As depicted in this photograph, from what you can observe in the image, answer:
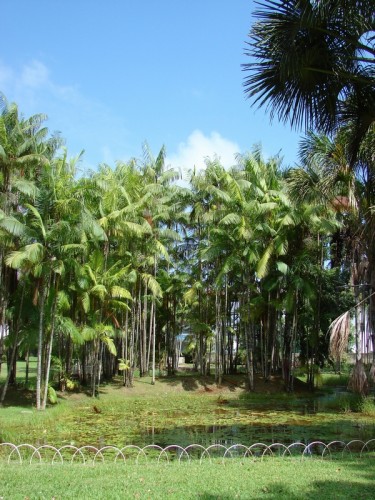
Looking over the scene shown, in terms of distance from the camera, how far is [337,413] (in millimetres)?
17656

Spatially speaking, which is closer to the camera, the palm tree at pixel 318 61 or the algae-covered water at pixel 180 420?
the palm tree at pixel 318 61

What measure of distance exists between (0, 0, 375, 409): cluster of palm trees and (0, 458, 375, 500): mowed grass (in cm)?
413

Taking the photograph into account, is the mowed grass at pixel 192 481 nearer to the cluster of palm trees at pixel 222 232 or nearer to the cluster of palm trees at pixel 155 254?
the cluster of palm trees at pixel 222 232

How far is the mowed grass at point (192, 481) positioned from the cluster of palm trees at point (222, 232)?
413 centimetres

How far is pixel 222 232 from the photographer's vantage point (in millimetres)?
24125

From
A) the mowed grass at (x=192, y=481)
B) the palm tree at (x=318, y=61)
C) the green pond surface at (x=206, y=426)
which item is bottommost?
the green pond surface at (x=206, y=426)

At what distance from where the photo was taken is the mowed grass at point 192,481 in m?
5.96

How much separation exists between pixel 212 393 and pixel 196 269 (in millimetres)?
6562

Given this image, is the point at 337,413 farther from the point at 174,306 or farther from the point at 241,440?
the point at 174,306

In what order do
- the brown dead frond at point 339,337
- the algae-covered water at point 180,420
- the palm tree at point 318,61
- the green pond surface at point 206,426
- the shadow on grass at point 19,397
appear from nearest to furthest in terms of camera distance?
the palm tree at point 318,61
the brown dead frond at point 339,337
the green pond surface at point 206,426
the algae-covered water at point 180,420
the shadow on grass at point 19,397

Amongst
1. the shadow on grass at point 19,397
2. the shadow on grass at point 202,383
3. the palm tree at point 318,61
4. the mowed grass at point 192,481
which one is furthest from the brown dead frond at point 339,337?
the shadow on grass at point 202,383

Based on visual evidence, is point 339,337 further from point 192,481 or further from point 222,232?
point 222,232

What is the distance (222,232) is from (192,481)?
17.9m

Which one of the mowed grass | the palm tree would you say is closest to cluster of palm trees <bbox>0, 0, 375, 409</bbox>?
the palm tree
